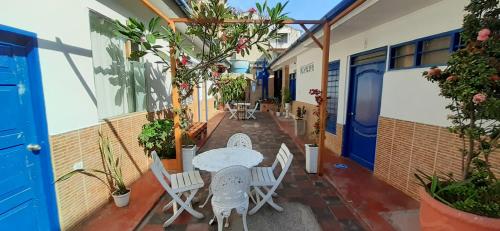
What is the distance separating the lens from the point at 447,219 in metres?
1.80

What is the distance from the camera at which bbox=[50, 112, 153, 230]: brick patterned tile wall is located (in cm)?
252

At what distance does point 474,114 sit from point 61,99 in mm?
4171

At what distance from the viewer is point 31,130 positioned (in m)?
2.24

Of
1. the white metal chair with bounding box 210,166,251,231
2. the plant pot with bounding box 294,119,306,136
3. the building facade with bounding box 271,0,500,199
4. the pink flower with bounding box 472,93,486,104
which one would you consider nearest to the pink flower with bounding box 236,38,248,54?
the building facade with bounding box 271,0,500,199

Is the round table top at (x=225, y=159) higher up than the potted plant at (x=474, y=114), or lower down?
lower down

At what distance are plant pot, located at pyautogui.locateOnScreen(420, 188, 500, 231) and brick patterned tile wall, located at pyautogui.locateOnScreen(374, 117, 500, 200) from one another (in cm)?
120

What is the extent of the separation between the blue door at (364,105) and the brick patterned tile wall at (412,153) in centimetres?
35

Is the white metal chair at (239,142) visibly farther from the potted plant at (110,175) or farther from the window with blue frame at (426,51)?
the window with blue frame at (426,51)

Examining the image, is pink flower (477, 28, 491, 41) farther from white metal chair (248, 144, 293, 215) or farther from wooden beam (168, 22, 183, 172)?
wooden beam (168, 22, 183, 172)

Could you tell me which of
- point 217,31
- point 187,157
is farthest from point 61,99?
point 187,157

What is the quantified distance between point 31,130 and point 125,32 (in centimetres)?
152

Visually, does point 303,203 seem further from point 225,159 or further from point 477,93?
point 477,93

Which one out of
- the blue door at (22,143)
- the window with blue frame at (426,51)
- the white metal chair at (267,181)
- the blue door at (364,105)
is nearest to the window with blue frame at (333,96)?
the blue door at (364,105)

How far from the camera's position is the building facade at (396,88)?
303 cm
